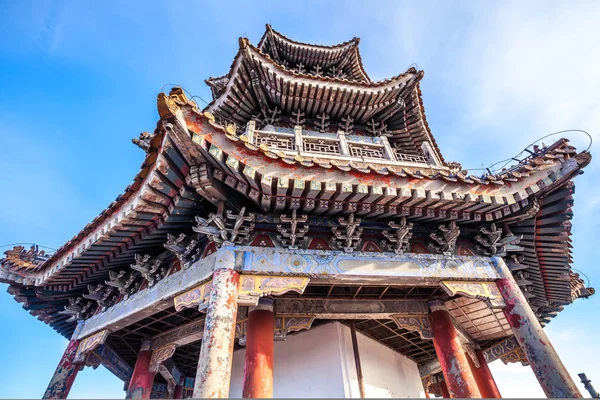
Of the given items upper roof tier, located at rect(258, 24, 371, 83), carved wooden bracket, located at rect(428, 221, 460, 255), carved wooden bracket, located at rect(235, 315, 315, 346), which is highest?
upper roof tier, located at rect(258, 24, 371, 83)

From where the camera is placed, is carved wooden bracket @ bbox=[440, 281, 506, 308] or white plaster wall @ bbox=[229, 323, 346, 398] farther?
white plaster wall @ bbox=[229, 323, 346, 398]

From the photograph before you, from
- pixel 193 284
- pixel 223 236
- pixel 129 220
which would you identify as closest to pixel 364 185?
pixel 223 236

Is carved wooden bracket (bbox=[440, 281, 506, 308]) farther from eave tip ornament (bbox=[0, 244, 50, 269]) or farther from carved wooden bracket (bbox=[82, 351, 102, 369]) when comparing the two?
eave tip ornament (bbox=[0, 244, 50, 269])

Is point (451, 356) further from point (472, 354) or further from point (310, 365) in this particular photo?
point (310, 365)

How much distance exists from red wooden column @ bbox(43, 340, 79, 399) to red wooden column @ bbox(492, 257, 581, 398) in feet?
27.2

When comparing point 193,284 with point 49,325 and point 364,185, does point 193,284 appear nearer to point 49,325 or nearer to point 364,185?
point 364,185

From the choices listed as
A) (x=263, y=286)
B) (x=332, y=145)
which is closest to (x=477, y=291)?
(x=263, y=286)

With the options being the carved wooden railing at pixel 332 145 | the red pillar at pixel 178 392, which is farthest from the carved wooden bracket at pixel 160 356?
the carved wooden railing at pixel 332 145

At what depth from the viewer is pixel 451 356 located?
6398 millimetres

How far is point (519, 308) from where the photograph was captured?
5.20 meters

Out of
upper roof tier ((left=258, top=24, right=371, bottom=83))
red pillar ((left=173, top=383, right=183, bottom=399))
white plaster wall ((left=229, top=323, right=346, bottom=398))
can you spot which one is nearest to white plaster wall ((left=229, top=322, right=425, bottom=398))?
white plaster wall ((left=229, top=323, right=346, bottom=398))

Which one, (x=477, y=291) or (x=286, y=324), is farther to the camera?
(x=286, y=324)

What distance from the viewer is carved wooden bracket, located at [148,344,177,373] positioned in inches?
300

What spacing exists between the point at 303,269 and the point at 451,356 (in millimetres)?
3811
